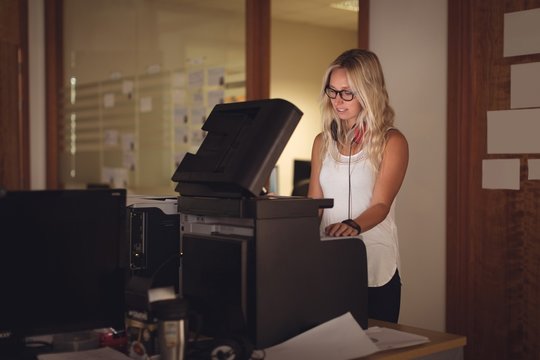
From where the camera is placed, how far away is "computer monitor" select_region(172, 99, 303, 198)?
5.43 feet

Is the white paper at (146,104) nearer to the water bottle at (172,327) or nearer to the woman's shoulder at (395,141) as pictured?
the woman's shoulder at (395,141)

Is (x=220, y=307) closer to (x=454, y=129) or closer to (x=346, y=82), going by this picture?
(x=346, y=82)

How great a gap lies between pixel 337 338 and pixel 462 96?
75.3 inches

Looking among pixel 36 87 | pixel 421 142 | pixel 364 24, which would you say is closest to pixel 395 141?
pixel 421 142

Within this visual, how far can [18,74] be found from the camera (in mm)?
5359

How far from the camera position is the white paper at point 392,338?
1719 mm

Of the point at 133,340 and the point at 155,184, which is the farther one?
the point at 155,184

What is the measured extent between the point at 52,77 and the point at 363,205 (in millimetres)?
3932

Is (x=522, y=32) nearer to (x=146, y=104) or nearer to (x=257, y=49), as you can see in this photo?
(x=257, y=49)

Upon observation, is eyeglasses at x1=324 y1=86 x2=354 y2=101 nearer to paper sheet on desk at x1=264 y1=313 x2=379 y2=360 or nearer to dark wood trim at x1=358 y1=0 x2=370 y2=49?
paper sheet on desk at x1=264 y1=313 x2=379 y2=360

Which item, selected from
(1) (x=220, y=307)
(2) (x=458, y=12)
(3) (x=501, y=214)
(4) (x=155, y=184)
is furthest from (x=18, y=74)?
(1) (x=220, y=307)

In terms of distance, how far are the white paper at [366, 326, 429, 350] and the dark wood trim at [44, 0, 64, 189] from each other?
4321mm

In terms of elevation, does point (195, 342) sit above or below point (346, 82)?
below

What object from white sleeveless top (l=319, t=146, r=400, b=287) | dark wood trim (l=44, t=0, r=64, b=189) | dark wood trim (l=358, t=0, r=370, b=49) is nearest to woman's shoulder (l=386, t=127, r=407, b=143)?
white sleeveless top (l=319, t=146, r=400, b=287)
